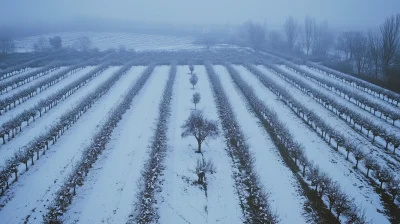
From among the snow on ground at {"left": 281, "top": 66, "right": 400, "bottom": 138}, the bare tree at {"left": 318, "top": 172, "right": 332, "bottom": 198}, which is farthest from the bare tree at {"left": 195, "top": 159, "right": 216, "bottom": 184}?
the snow on ground at {"left": 281, "top": 66, "right": 400, "bottom": 138}

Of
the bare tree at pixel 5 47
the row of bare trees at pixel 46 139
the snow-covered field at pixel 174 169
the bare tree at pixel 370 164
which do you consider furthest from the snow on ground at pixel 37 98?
the bare tree at pixel 5 47

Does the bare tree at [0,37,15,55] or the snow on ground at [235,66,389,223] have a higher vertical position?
the bare tree at [0,37,15,55]

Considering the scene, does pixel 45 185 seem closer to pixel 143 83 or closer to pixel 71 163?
pixel 71 163

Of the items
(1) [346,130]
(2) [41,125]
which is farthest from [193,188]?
(2) [41,125]

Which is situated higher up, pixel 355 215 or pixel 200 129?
pixel 200 129

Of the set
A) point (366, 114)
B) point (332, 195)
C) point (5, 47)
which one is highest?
point (5, 47)

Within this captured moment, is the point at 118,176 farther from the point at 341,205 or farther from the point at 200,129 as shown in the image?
the point at 341,205

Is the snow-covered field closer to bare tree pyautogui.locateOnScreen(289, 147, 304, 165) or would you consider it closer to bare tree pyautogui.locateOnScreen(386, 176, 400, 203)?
bare tree pyautogui.locateOnScreen(386, 176, 400, 203)
